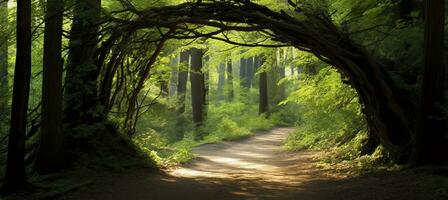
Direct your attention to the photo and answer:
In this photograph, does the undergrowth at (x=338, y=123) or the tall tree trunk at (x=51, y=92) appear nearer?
the tall tree trunk at (x=51, y=92)

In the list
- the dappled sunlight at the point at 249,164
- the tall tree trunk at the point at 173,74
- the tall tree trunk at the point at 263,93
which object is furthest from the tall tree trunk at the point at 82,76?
the tall tree trunk at the point at 263,93

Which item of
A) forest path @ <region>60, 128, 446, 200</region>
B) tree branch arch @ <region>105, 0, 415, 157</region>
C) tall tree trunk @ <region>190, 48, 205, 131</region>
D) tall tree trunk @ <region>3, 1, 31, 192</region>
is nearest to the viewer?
tall tree trunk @ <region>3, 1, 31, 192</region>

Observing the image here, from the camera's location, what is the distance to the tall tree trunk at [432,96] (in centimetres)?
880

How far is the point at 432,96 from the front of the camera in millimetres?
9016

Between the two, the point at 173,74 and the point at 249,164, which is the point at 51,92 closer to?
the point at 249,164

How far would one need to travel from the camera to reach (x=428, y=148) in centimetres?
919

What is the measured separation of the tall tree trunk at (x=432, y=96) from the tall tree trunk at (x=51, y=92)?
7243 mm

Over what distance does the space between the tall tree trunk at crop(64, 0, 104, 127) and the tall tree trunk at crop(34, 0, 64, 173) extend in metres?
1.50

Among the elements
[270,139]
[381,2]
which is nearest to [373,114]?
[381,2]

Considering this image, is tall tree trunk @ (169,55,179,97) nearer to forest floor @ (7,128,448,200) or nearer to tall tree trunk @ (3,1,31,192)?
forest floor @ (7,128,448,200)

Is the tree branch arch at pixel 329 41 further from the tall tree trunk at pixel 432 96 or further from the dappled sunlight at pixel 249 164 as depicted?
the dappled sunlight at pixel 249 164

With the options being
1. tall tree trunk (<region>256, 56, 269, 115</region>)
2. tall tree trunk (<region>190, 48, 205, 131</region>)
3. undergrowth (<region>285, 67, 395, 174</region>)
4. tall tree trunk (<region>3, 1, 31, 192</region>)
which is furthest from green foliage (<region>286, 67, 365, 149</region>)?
tall tree trunk (<region>256, 56, 269, 115</region>)

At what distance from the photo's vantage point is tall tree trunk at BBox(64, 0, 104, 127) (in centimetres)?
1167

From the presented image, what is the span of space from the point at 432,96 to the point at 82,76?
828 centimetres
